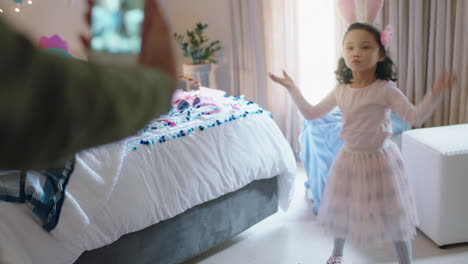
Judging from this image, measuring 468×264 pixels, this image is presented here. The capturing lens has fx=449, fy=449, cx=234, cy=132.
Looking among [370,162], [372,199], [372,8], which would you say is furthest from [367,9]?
[372,199]

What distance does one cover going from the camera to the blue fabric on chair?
245cm

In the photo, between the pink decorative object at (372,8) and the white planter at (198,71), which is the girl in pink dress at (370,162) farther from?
the white planter at (198,71)

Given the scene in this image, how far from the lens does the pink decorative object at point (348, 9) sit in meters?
1.93

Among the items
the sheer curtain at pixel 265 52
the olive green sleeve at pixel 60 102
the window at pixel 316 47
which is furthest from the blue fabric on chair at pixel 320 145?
the olive green sleeve at pixel 60 102

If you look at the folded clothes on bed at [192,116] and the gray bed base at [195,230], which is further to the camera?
the folded clothes on bed at [192,116]

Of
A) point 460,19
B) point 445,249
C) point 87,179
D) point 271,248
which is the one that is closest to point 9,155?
point 87,179

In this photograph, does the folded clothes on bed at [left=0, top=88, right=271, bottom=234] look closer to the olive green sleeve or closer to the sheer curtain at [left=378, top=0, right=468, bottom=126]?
the olive green sleeve

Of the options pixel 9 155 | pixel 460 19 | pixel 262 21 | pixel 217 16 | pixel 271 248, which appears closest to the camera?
pixel 9 155

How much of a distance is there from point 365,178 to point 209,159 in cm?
69

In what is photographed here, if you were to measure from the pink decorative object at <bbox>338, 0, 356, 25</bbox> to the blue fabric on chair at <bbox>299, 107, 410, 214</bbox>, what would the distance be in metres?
0.67

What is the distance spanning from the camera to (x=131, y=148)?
1822mm

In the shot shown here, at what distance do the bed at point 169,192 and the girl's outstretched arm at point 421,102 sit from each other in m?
0.73

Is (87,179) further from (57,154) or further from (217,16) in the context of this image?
(217,16)

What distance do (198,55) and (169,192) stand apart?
2.06 m
